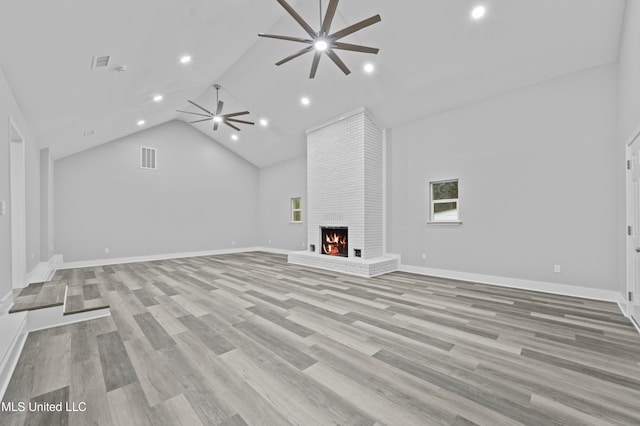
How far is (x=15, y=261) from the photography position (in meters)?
4.08

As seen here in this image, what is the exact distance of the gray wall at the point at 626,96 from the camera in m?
2.90

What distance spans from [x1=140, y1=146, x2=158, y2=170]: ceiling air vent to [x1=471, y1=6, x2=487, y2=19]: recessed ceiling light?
851 cm

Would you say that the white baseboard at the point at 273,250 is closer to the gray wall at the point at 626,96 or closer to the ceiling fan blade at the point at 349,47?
the ceiling fan blade at the point at 349,47

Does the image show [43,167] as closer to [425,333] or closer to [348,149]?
[348,149]

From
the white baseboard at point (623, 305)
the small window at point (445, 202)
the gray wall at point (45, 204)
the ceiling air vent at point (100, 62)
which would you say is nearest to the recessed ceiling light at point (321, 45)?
the ceiling air vent at point (100, 62)

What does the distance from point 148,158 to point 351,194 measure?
20.6ft

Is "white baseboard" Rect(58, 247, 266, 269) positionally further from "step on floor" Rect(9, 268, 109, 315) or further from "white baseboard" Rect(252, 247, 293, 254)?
"step on floor" Rect(9, 268, 109, 315)

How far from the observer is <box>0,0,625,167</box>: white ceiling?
2.66 metres

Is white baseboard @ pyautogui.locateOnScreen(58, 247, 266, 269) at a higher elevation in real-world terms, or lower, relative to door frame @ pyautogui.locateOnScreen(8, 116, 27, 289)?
lower

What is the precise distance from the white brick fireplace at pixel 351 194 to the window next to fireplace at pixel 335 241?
3cm

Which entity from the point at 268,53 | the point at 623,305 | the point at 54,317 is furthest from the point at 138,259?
the point at 623,305

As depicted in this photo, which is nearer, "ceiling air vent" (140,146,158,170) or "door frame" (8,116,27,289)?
"door frame" (8,116,27,289)

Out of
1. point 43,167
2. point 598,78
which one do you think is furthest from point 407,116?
point 43,167

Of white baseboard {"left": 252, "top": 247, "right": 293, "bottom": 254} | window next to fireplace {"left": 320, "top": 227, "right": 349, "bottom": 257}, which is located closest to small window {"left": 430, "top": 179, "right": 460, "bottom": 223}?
window next to fireplace {"left": 320, "top": 227, "right": 349, "bottom": 257}
